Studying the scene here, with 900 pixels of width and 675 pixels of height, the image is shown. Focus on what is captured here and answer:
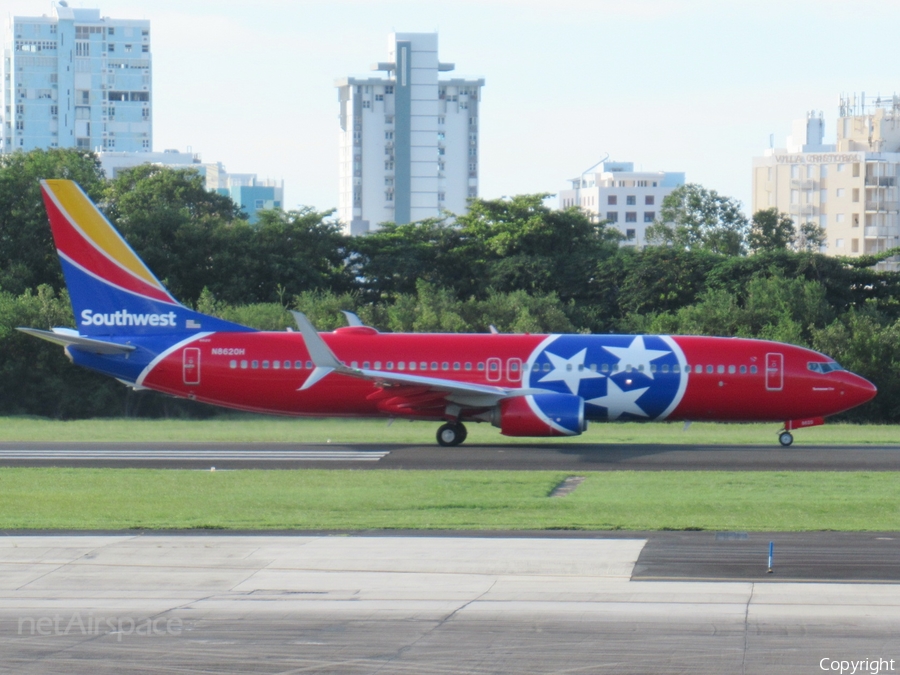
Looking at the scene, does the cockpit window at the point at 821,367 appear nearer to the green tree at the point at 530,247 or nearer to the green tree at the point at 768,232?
the green tree at the point at 530,247

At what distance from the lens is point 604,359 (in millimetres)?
36344

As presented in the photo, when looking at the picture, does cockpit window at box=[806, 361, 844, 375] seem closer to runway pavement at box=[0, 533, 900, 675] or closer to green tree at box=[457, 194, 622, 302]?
runway pavement at box=[0, 533, 900, 675]

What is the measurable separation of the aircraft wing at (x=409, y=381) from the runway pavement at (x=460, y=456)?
1471 mm

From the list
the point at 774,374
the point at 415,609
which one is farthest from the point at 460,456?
the point at 415,609

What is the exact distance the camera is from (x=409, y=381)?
114 feet

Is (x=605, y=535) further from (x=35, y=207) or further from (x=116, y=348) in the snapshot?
(x=35, y=207)

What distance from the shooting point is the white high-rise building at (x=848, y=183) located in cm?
15762

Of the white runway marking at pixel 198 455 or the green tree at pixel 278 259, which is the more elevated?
the green tree at pixel 278 259

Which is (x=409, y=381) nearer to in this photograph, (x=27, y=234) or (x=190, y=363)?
(x=190, y=363)

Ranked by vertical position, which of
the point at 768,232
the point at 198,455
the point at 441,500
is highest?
the point at 768,232

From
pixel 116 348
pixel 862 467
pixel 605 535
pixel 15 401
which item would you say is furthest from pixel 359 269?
pixel 605 535

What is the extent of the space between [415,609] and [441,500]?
9.14 metres

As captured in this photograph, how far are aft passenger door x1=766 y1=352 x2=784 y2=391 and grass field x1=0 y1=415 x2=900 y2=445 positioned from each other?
2.43 m

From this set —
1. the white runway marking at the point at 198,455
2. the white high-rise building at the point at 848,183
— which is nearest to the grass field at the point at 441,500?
the white runway marking at the point at 198,455
